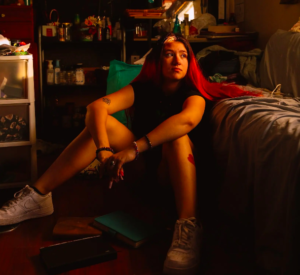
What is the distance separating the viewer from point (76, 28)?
11.7 feet

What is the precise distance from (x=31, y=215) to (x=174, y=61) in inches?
36.1

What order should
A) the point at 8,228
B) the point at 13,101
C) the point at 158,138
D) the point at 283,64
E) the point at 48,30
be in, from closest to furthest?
the point at 158,138 < the point at 8,228 < the point at 13,101 < the point at 283,64 < the point at 48,30

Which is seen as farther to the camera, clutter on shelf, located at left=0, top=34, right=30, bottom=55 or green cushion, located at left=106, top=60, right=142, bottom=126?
green cushion, located at left=106, top=60, right=142, bottom=126

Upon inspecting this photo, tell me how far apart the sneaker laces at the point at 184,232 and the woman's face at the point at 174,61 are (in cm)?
65

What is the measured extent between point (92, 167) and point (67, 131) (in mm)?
1420

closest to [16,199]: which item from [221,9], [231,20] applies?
[231,20]

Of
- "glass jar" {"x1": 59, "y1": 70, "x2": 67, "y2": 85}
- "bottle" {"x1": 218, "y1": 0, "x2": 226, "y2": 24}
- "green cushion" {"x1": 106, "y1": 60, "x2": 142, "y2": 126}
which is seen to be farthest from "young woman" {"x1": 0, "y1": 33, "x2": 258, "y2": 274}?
"bottle" {"x1": 218, "y1": 0, "x2": 226, "y2": 24}

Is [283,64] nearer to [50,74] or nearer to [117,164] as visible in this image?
[117,164]

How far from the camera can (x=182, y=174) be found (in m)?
1.43

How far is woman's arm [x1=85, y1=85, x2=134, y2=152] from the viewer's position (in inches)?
57.6

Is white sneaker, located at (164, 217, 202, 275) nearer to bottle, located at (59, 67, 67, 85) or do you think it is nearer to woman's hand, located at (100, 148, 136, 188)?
woman's hand, located at (100, 148, 136, 188)

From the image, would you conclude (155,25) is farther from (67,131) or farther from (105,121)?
(105,121)

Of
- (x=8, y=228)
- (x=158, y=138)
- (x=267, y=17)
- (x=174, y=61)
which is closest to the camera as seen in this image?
(x=158, y=138)

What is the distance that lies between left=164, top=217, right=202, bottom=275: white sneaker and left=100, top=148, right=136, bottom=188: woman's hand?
0.28 meters
